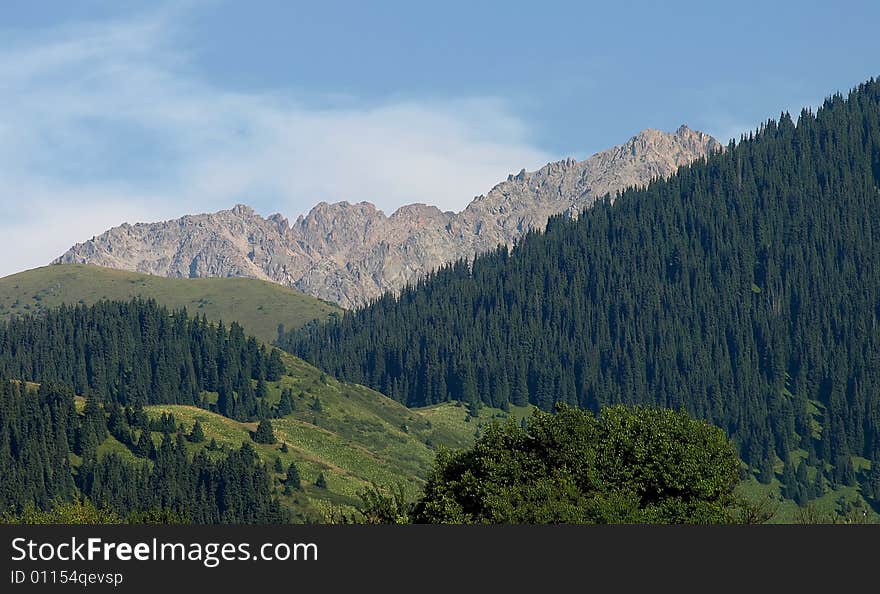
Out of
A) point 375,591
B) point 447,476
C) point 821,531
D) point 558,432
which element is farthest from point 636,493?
point 375,591

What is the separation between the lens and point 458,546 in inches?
2366

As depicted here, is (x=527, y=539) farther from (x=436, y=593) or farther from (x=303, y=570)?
(x=303, y=570)

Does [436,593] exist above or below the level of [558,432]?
below

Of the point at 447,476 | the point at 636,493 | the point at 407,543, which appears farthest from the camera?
the point at 447,476

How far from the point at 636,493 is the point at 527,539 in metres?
61.5

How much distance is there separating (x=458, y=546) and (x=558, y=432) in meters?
67.3

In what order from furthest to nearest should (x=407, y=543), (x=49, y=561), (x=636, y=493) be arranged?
(x=636, y=493) < (x=407, y=543) < (x=49, y=561)

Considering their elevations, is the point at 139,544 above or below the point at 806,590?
above

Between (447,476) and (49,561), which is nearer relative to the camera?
(49,561)

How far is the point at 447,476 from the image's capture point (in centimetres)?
13025

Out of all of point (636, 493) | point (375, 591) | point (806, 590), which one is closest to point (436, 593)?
point (375, 591)

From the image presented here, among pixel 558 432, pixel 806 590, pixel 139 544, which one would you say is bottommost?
pixel 806 590

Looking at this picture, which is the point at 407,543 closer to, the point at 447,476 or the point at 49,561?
the point at 49,561

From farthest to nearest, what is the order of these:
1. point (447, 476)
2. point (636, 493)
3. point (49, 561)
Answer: point (447, 476), point (636, 493), point (49, 561)
